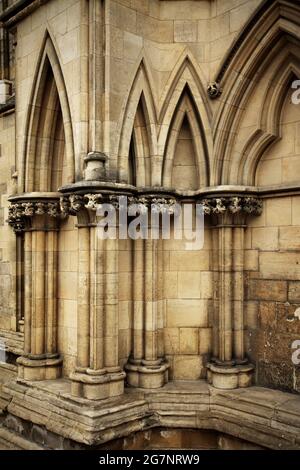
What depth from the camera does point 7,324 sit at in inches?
329

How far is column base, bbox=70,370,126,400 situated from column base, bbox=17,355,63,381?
788 millimetres

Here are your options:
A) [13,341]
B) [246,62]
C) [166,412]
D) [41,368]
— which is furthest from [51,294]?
[246,62]

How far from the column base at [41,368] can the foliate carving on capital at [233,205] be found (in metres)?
2.85

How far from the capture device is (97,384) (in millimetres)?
5121

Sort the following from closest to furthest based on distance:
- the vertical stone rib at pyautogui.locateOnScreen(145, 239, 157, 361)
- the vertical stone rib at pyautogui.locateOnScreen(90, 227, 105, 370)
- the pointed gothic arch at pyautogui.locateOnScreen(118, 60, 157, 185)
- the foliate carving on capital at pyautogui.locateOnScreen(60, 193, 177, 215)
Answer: the foliate carving on capital at pyautogui.locateOnScreen(60, 193, 177, 215) < the vertical stone rib at pyautogui.locateOnScreen(90, 227, 105, 370) < the pointed gothic arch at pyautogui.locateOnScreen(118, 60, 157, 185) < the vertical stone rib at pyautogui.locateOnScreen(145, 239, 157, 361)

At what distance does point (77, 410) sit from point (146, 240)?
6.99 ft

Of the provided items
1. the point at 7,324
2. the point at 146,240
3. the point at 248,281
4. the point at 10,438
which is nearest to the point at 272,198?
the point at 248,281

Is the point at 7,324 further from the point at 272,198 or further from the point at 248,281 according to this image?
the point at 272,198

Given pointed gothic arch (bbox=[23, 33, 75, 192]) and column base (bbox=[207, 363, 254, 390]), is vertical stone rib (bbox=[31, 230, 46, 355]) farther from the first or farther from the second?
column base (bbox=[207, 363, 254, 390])

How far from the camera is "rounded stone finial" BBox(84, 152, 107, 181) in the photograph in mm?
5105

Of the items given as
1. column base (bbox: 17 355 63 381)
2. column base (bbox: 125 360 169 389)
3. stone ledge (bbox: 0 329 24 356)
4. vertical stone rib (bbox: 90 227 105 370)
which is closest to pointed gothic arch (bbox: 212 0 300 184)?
vertical stone rib (bbox: 90 227 105 370)

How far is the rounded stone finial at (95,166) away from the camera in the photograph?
5.11 metres

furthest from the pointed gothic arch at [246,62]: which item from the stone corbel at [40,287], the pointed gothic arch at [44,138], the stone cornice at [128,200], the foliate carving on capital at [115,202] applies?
the stone corbel at [40,287]

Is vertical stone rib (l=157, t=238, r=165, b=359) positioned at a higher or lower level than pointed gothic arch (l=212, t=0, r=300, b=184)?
lower
